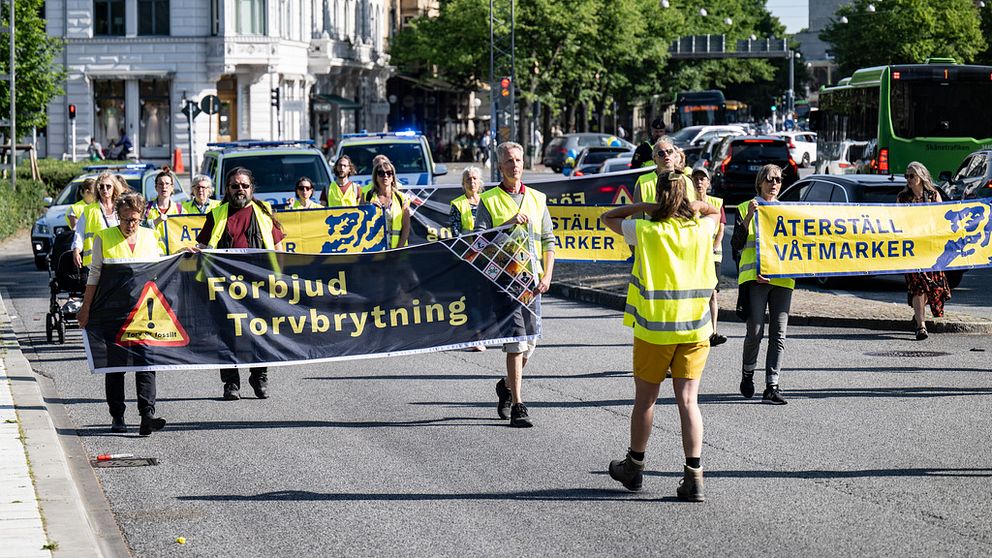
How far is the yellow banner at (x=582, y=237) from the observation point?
20.0 meters

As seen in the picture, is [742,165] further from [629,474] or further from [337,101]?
[337,101]

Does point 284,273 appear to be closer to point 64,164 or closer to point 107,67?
point 64,164

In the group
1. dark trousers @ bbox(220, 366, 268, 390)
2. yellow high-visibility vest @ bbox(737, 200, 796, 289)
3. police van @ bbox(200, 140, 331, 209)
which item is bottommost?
dark trousers @ bbox(220, 366, 268, 390)

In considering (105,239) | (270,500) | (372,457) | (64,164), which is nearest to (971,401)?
(372,457)

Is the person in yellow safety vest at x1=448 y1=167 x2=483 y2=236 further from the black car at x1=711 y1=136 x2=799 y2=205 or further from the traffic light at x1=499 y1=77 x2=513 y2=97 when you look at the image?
the traffic light at x1=499 y1=77 x2=513 y2=97

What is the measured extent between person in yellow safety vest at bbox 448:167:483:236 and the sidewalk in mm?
4972

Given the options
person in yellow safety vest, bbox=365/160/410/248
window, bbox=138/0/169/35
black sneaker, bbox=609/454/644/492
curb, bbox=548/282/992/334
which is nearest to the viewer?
black sneaker, bbox=609/454/644/492

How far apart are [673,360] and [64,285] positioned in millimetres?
8974

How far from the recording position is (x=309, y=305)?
11.6 metres

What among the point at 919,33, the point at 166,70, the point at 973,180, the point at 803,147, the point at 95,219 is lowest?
the point at 95,219

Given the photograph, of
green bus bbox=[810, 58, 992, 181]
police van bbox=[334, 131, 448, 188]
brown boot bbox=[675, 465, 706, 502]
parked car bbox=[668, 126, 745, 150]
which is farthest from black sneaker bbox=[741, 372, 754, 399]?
parked car bbox=[668, 126, 745, 150]

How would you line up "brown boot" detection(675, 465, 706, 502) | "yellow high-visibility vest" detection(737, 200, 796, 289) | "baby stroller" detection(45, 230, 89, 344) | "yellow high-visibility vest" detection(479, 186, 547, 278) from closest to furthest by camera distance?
"brown boot" detection(675, 465, 706, 502), "yellow high-visibility vest" detection(479, 186, 547, 278), "yellow high-visibility vest" detection(737, 200, 796, 289), "baby stroller" detection(45, 230, 89, 344)

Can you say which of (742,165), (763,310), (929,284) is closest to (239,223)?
(763,310)

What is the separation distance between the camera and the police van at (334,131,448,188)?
1142 inches
